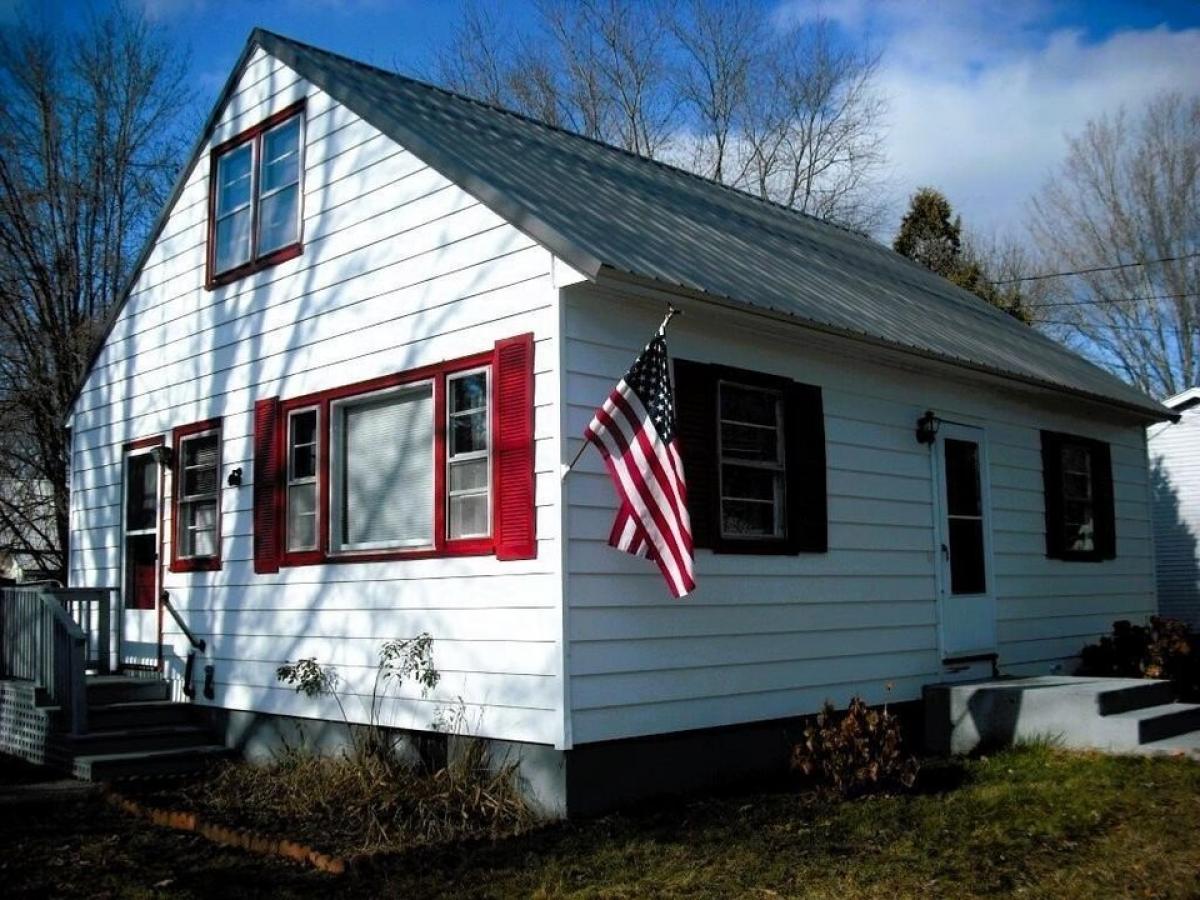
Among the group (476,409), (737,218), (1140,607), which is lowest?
(1140,607)

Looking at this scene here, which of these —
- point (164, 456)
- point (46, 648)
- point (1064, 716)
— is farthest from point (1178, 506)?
point (46, 648)

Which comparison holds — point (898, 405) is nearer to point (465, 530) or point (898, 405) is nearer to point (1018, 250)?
point (465, 530)

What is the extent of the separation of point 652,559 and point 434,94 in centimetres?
575

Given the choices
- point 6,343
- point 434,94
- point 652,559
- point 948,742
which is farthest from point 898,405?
point 6,343

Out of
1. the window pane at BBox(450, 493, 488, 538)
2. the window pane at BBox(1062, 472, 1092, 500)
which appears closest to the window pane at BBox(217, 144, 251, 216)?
the window pane at BBox(450, 493, 488, 538)

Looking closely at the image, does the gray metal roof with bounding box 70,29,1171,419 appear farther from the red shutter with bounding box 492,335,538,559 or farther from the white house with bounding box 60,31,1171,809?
the red shutter with bounding box 492,335,538,559

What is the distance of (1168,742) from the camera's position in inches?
352

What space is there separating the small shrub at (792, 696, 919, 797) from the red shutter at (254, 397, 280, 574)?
466 centimetres

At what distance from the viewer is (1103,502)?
44.1 ft

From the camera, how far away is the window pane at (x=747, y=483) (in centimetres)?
877

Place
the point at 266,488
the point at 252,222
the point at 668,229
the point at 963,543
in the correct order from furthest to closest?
1. the point at 963,543
2. the point at 252,222
3. the point at 266,488
4. the point at 668,229

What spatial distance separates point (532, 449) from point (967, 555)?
5.29 m

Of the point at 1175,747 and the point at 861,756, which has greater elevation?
the point at 861,756

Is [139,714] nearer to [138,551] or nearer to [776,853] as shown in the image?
[138,551]
